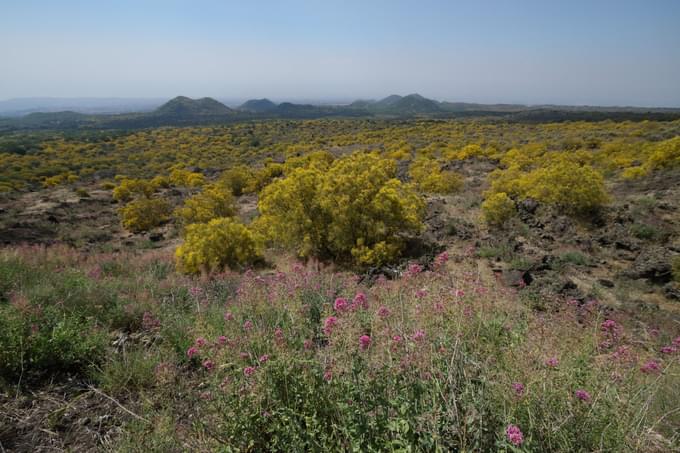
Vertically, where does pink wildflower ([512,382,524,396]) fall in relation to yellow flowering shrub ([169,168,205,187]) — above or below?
above

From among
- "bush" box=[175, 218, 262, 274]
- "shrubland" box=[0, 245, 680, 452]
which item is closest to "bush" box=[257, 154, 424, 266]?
"bush" box=[175, 218, 262, 274]

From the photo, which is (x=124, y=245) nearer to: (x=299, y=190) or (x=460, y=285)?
(x=299, y=190)

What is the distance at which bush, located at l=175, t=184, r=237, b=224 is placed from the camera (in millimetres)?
12953

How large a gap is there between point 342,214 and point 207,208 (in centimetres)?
702

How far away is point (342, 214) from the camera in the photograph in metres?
8.76

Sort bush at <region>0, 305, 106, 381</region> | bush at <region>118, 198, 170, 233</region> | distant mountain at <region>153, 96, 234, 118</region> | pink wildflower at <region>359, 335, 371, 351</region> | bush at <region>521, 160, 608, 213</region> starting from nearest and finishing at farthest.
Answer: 1. pink wildflower at <region>359, 335, 371, 351</region>
2. bush at <region>0, 305, 106, 381</region>
3. bush at <region>521, 160, 608, 213</region>
4. bush at <region>118, 198, 170, 233</region>
5. distant mountain at <region>153, 96, 234, 118</region>

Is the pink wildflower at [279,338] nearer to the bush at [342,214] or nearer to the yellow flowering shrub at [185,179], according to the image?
the bush at [342,214]

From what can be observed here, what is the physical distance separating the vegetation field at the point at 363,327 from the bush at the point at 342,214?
56 millimetres

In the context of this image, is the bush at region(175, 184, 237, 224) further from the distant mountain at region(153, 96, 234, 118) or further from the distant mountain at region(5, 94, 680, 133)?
the distant mountain at region(153, 96, 234, 118)

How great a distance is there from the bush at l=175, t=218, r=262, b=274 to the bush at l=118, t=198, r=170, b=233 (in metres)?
6.99

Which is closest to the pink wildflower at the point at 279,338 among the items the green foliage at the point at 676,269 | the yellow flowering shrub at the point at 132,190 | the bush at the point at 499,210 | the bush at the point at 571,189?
the green foliage at the point at 676,269

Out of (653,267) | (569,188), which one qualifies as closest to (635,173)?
(569,188)

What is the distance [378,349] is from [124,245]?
41.9 feet

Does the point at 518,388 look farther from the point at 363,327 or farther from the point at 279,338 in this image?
the point at 279,338
